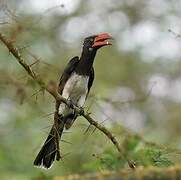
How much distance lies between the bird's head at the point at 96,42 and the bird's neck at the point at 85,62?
4 centimetres

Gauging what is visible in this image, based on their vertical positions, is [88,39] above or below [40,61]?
above

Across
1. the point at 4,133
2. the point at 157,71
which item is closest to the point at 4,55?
the point at 4,133

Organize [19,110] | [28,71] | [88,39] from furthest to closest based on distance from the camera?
[19,110]
[88,39]
[28,71]

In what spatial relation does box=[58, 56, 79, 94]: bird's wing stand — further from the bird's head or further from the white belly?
the bird's head

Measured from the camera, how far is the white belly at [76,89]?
4.55 metres

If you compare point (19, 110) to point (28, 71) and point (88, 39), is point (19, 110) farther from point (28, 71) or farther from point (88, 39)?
point (28, 71)

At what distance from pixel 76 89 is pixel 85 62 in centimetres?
19

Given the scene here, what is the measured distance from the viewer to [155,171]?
73.6 inches

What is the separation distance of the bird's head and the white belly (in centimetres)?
21

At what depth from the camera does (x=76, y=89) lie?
4559 millimetres

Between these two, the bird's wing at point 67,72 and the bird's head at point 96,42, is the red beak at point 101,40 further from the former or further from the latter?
the bird's wing at point 67,72

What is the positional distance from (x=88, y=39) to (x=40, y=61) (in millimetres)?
1678

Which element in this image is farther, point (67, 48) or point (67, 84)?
point (67, 48)

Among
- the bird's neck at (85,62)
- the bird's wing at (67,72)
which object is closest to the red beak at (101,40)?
the bird's neck at (85,62)
